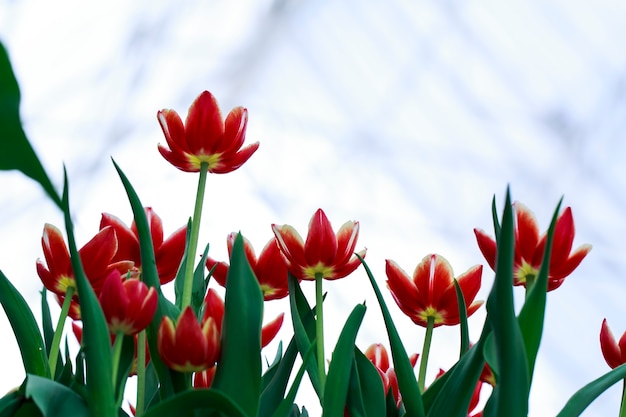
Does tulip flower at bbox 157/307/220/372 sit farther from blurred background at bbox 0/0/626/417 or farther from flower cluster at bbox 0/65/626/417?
blurred background at bbox 0/0/626/417

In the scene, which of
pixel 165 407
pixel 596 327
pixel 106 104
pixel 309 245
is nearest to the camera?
pixel 165 407

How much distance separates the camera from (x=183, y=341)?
339 millimetres

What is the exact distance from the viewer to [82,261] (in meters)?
0.38

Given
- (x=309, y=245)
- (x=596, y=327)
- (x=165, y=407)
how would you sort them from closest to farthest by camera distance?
(x=165, y=407), (x=309, y=245), (x=596, y=327)

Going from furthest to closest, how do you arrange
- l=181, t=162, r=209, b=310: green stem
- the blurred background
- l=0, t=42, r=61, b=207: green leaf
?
1. the blurred background
2. l=181, t=162, r=209, b=310: green stem
3. l=0, t=42, r=61, b=207: green leaf

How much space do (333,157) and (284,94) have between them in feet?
0.82

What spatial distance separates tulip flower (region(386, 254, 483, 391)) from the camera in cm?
46

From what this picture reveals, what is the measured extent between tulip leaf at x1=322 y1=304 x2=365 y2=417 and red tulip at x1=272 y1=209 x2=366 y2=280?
0.06 m

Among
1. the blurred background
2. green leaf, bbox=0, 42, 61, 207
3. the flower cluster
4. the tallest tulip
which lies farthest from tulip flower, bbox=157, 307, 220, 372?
the blurred background

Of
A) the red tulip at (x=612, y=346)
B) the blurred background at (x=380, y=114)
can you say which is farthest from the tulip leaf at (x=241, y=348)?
the blurred background at (x=380, y=114)

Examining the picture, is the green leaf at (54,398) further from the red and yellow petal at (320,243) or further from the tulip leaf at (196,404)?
the red and yellow petal at (320,243)

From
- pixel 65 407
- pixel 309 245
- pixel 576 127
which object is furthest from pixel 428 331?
pixel 576 127

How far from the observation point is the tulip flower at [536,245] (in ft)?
1.35

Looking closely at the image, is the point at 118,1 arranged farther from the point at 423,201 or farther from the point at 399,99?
the point at 423,201
